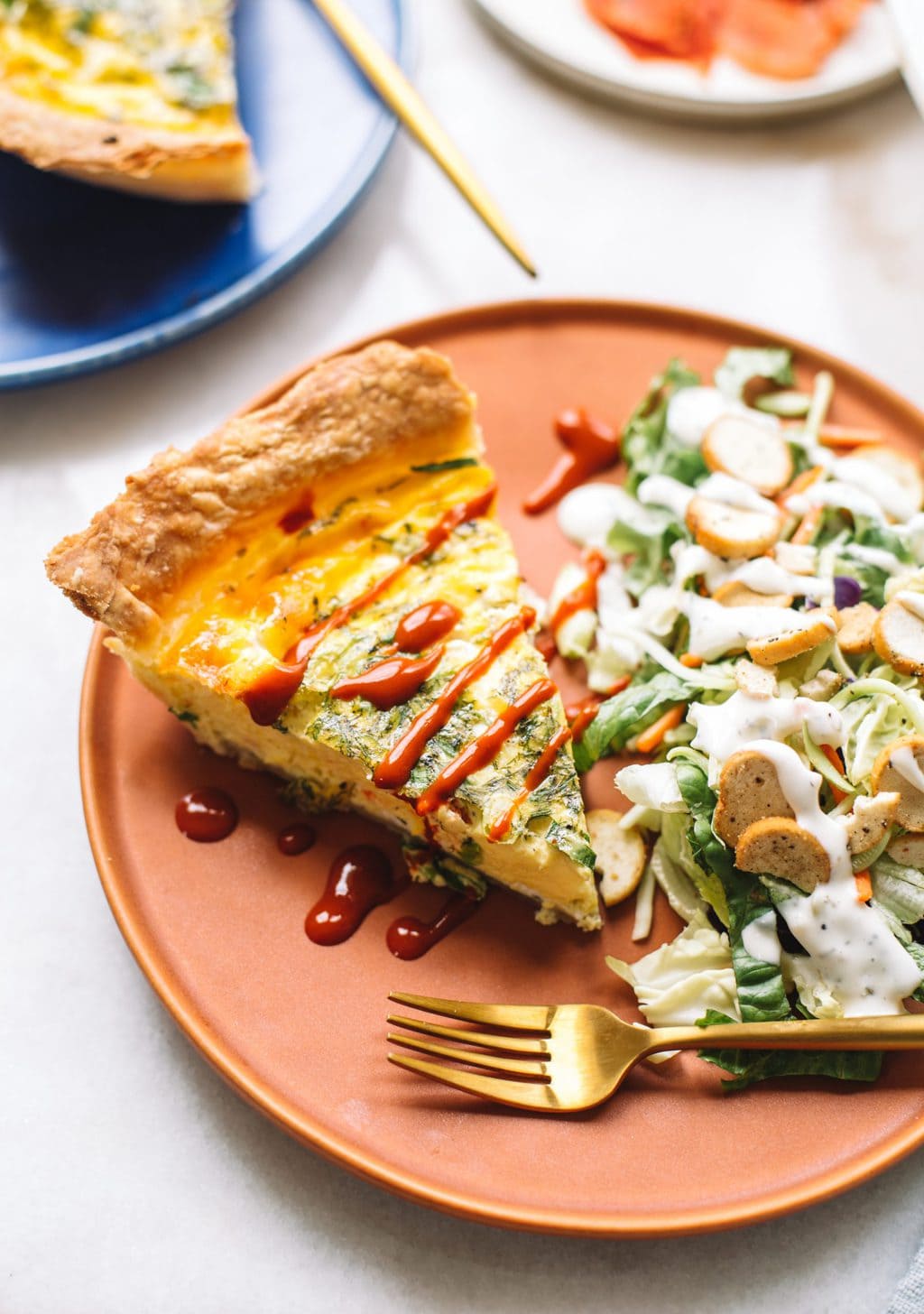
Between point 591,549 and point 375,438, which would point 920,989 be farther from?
point 375,438

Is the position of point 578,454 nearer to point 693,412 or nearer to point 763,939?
point 693,412

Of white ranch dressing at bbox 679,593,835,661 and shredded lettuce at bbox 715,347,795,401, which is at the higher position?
shredded lettuce at bbox 715,347,795,401

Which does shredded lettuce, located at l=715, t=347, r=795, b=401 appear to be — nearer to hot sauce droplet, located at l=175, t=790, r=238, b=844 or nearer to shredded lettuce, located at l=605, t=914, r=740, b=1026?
shredded lettuce, located at l=605, t=914, r=740, b=1026

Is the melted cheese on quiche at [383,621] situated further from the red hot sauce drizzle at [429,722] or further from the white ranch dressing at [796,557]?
the white ranch dressing at [796,557]

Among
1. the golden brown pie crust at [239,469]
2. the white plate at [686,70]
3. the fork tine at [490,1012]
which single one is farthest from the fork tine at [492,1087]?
the white plate at [686,70]

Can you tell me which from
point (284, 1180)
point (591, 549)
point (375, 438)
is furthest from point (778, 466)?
point (284, 1180)

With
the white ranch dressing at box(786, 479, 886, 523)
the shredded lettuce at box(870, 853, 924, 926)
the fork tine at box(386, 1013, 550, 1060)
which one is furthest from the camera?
the white ranch dressing at box(786, 479, 886, 523)

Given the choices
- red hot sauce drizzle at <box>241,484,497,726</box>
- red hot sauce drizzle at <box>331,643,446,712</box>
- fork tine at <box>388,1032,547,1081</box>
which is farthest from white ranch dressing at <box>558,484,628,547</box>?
fork tine at <box>388,1032,547,1081</box>

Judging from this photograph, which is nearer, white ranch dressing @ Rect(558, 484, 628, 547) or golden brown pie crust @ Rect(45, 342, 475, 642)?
golden brown pie crust @ Rect(45, 342, 475, 642)
